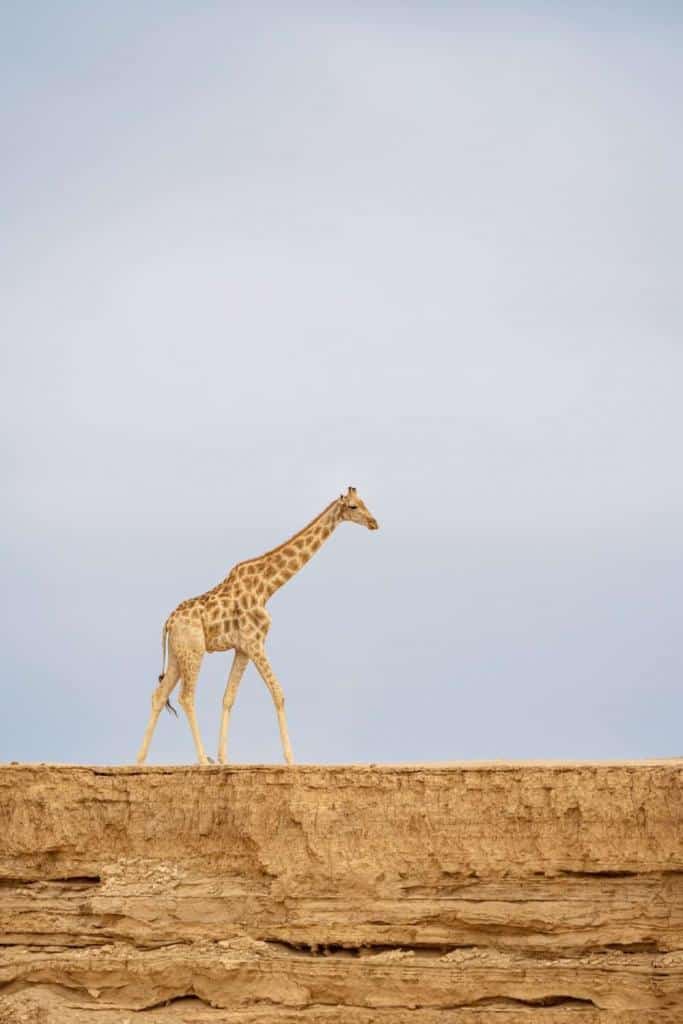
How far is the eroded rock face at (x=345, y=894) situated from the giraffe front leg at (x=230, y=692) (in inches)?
18.6

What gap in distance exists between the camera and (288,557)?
1297 inches

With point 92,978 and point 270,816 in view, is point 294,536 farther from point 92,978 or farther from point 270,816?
point 92,978

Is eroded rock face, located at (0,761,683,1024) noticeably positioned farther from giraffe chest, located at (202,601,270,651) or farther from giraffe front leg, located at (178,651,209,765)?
giraffe chest, located at (202,601,270,651)

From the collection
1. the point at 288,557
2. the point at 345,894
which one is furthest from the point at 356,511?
the point at 345,894

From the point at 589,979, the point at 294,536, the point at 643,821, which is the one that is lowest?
the point at 589,979

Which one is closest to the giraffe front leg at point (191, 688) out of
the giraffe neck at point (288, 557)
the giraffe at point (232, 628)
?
the giraffe at point (232, 628)

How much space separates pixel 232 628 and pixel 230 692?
0.93 m

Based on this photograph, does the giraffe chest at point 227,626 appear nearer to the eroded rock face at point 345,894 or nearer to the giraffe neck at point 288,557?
the giraffe neck at point 288,557

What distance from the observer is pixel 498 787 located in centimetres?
2992

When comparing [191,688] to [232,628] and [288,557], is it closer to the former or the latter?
[232,628]

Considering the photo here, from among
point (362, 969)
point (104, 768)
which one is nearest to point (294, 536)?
point (104, 768)

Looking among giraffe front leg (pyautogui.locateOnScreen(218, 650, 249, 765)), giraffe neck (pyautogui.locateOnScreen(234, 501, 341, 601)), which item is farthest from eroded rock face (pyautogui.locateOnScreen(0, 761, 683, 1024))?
giraffe neck (pyautogui.locateOnScreen(234, 501, 341, 601))

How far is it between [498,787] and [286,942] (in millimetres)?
3427

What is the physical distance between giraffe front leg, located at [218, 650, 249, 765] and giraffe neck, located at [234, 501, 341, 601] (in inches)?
37.8
